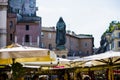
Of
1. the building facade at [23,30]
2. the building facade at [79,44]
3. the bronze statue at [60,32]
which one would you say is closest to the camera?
the bronze statue at [60,32]

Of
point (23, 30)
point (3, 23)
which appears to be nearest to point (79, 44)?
point (23, 30)

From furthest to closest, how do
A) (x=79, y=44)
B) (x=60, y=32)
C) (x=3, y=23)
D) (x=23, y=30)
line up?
(x=79, y=44), (x=23, y=30), (x=60, y=32), (x=3, y=23)

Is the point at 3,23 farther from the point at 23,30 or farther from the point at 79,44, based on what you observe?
the point at 79,44

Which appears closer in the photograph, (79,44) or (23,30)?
(23,30)

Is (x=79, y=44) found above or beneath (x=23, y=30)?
beneath

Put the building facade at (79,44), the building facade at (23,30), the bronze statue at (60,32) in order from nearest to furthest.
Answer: the bronze statue at (60,32), the building facade at (23,30), the building facade at (79,44)

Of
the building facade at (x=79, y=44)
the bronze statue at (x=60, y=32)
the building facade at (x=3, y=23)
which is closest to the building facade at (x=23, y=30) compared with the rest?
the building facade at (x=3, y=23)

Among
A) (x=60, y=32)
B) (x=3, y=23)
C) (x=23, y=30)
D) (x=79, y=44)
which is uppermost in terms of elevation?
(x=3, y=23)

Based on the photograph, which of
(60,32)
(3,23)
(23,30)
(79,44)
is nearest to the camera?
(3,23)

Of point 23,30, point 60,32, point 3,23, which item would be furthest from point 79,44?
point 3,23

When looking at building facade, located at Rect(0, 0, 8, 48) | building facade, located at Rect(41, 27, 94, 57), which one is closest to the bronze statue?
building facade, located at Rect(0, 0, 8, 48)

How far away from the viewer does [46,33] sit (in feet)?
267

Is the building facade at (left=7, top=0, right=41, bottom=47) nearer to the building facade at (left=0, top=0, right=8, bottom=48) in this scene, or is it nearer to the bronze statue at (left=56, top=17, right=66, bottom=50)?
the building facade at (left=0, top=0, right=8, bottom=48)

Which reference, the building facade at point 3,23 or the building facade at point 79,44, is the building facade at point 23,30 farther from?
the building facade at point 79,44
